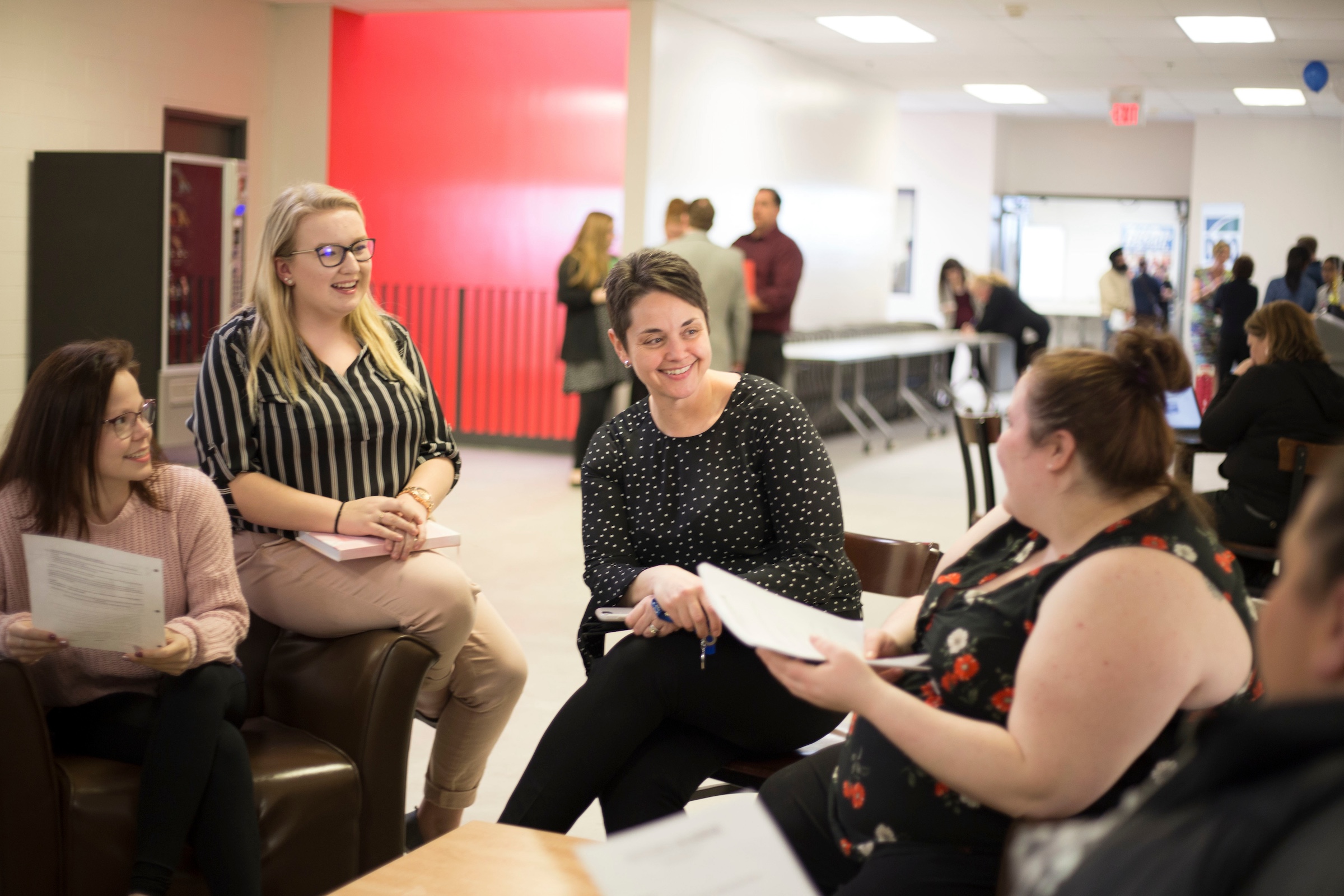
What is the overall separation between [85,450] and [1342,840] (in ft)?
6.39

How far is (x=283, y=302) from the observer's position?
8.26 ft

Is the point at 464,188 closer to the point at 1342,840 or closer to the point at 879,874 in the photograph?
the point at 879,874

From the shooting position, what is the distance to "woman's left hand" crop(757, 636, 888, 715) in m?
1.47

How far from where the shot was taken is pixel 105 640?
77.5 inches

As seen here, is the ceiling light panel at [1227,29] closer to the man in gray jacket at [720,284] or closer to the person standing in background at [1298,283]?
the person standing in background at [1298,283]

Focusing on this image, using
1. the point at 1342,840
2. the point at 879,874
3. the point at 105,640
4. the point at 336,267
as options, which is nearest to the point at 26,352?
the point at 336,267

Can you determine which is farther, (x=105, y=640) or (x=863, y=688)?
(x=105, y=640)

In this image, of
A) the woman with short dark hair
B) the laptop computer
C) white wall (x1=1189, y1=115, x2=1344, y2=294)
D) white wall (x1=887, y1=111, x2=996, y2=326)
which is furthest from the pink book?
white wall (x1=1189, y1=115, x2=1344, y2=294)

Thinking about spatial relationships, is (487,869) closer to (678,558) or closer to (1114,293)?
(678,558)

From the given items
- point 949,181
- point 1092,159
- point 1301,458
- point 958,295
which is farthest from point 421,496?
point 1092,159

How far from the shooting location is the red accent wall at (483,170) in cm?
835

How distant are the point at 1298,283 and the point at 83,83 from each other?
28.8ft

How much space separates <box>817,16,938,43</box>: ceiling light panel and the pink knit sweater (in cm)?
719

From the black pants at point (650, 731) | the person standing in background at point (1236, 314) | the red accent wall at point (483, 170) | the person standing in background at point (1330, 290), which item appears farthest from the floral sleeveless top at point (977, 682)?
the person standing in background at point (1236, 314)
